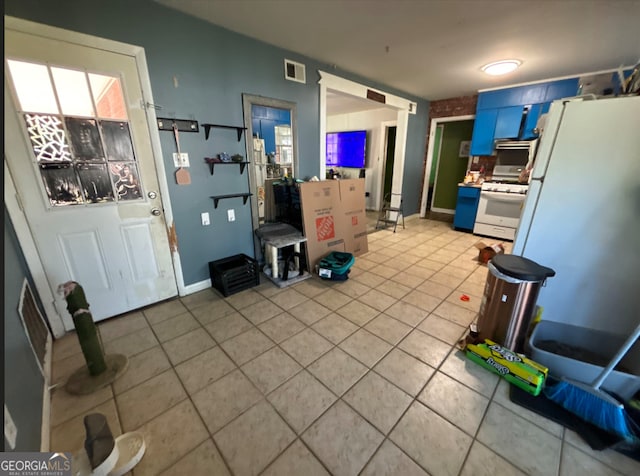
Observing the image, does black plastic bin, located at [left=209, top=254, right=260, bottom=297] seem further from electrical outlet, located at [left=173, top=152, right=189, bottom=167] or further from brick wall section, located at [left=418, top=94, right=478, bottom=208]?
brick wall section, located at [left=418, top=94, right=478, bottom=208]

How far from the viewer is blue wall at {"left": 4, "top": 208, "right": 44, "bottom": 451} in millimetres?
1051

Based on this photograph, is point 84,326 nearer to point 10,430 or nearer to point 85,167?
point 10,430

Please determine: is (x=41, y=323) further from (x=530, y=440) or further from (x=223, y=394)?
(x=530, y=440)

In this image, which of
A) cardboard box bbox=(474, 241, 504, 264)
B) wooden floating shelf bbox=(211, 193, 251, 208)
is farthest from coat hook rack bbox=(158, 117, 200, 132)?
cardboard box bbox=(474, 241, 504, 264)

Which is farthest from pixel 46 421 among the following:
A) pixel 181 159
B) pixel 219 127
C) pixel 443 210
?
pixel 443 210

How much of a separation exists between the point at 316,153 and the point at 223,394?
Answer: 294 cm

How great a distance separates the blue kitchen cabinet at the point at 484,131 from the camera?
4574 millimetres

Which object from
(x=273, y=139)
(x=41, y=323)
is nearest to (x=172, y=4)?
(x=273, y=139)

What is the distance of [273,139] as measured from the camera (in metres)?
3.06

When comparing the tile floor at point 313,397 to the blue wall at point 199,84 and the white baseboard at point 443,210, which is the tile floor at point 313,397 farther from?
the white baseboard at point 443,210

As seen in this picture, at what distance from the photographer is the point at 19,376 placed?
1168mm

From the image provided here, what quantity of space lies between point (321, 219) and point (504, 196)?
3248 mm

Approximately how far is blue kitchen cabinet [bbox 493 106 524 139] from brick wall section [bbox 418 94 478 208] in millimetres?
580

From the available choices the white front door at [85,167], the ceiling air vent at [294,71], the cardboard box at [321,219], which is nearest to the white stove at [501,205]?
the cardboard box at [321,219]
